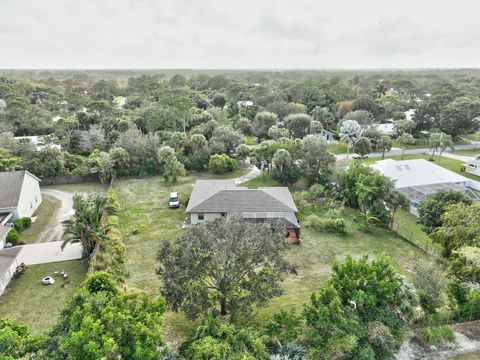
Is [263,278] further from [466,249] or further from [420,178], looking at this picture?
[420,178]

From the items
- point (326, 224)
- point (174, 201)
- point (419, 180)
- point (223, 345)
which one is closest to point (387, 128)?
point (419, 180)

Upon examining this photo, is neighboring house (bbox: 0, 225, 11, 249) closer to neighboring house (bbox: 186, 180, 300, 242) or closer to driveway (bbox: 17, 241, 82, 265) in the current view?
driveway (bbox: 17, 241, 82, 265)

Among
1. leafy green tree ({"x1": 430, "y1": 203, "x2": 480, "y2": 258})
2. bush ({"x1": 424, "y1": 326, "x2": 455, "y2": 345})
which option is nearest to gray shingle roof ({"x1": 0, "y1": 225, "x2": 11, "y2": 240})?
bush ({"x1": 424, "y1": 326, "x2": 455, "y2": 345})

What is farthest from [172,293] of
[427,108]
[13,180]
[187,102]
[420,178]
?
[427,108]

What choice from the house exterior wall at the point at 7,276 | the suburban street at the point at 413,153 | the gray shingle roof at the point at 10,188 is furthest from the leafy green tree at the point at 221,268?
the suburban street at the point at 413,153

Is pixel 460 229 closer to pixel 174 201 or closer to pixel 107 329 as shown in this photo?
pixel 107 329
